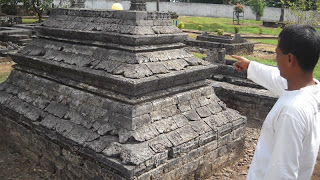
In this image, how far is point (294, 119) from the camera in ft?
6.64

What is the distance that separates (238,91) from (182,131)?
3874 mm

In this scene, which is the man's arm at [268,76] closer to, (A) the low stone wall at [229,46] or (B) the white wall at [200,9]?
(A) the low stone wall at [229,46]

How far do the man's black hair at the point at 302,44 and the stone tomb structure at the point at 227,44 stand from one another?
60.9 feet

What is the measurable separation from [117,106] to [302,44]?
137 inches

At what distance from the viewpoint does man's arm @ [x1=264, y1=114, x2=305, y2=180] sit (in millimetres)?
2025

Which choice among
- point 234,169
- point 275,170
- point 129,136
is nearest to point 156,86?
point 129,136

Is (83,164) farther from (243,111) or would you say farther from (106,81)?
(243,111)

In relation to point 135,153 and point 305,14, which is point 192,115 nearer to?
point 135,153

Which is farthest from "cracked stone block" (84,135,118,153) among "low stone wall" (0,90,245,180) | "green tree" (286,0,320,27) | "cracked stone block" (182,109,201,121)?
"green tree" (286,0,320,27)

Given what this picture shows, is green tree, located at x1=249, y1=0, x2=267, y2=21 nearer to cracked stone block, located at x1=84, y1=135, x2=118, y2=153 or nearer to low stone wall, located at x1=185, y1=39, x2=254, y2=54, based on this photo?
low stone wall, located at x1=185, y1=39, x2=254, y2=54

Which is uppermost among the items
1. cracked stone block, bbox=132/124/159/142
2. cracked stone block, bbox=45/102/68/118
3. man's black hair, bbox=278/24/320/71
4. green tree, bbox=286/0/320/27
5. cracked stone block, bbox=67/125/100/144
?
green tree, bbox=286/0/320/27

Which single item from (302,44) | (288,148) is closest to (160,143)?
(288,148)

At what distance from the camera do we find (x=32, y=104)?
6.42m

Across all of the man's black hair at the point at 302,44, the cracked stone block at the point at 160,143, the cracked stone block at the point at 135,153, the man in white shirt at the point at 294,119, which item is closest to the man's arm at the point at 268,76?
the man in white shirt at the point at 294,119
